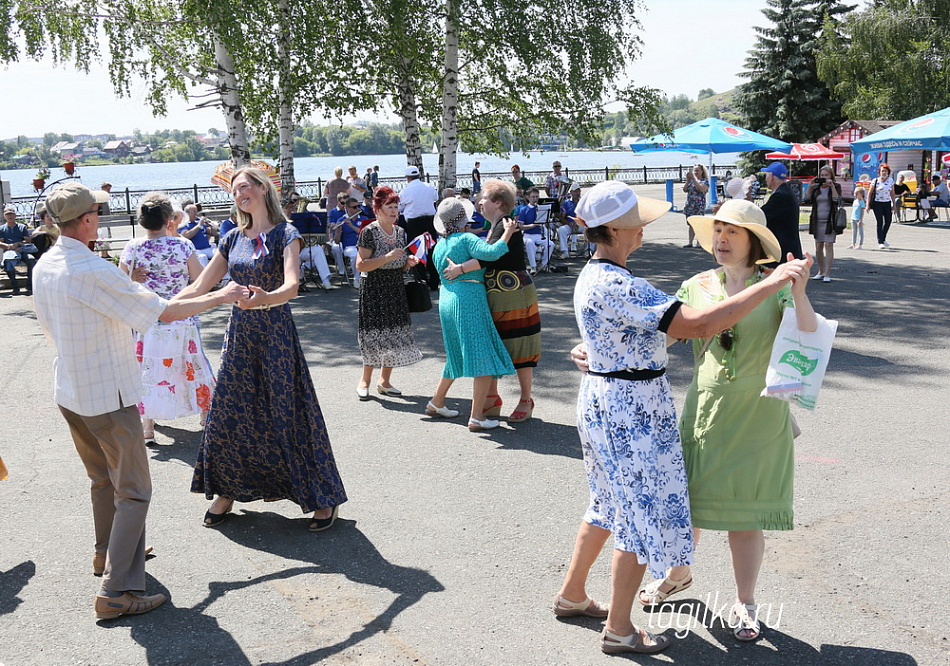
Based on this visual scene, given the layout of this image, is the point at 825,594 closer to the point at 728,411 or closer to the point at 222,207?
the point at 728,411

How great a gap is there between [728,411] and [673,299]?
0.64 m

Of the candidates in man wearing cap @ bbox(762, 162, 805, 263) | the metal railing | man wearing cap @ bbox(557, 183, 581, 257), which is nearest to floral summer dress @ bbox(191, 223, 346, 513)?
man wearing cap @ bbox(762, 162, 805, 263)

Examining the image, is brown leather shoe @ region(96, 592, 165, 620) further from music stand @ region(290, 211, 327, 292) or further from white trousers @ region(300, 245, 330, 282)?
music stand @ region(290, 211, 327, 292)

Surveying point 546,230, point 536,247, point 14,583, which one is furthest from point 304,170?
point 14,583

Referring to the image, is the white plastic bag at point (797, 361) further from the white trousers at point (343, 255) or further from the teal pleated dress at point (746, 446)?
the white trousers at point (343, 255)

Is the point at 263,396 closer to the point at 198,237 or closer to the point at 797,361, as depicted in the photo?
the point at 797,361

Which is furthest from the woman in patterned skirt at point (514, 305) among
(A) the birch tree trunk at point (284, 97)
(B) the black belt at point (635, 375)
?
(A) the birch tree trunk at point (284, 97)

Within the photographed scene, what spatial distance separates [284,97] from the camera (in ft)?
55.7

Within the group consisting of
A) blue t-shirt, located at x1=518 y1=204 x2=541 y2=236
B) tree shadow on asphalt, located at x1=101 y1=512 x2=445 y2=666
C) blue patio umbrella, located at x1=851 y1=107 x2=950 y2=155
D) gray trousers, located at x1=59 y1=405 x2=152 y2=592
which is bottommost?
tree shadow on asphalt, located at x1=101 y1=512 x2=445 y2=666

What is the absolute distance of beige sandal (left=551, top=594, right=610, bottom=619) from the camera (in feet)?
12.7

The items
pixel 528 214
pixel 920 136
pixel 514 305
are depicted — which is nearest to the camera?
pixel 514 305

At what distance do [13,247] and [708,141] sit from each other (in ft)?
52.3

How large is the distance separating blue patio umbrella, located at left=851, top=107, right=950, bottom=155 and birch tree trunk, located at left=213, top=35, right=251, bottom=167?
1698 cm

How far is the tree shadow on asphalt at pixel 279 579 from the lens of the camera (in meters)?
3.73
